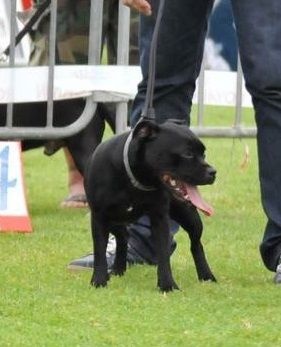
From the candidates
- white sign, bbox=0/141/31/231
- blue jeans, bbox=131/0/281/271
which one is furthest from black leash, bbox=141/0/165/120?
white sign, bbox=0/141/31/231

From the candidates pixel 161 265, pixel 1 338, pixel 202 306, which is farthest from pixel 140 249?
pixel 1 338

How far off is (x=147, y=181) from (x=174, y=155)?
0.14m

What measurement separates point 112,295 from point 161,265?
0.22 metres

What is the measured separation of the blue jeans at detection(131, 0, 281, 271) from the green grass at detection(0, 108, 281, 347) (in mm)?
325

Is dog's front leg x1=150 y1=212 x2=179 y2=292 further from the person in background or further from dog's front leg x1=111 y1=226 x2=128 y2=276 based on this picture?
the person in background

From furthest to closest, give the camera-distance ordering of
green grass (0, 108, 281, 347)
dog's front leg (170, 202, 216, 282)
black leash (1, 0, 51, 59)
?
1. black leash (1, 0, 51, 59)
2. dog's front leg (170, 202, 216, 282)
3. green grass (0, 108, 281, 347)

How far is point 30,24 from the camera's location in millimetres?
7332

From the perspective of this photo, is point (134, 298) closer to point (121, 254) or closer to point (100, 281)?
point (100, 281)

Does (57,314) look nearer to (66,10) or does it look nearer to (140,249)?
(140,249)

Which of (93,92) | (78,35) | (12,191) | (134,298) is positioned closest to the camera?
(134,298)

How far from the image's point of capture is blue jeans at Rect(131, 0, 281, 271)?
4.90m

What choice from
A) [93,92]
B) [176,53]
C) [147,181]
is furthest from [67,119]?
[147,181]

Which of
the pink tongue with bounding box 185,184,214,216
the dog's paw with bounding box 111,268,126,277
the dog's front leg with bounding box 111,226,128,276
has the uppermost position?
the pink tongue with bounding box 185,184,214,216

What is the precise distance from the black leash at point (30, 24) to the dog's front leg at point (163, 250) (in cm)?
251
